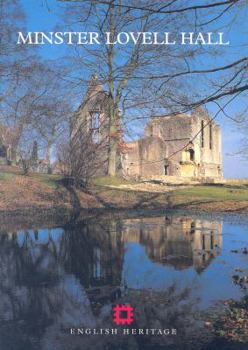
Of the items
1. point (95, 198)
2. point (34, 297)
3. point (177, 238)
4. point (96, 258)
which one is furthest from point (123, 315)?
point (95, 198)

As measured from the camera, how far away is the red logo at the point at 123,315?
429cm

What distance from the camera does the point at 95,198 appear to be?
17.1m

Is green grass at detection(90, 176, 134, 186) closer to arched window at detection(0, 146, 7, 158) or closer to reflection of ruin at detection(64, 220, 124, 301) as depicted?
reflection of ruin at detection(64, 220, 124, 301)

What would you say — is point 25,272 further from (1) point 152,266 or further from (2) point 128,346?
(2) point 128,346

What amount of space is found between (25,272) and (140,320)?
2537 mm

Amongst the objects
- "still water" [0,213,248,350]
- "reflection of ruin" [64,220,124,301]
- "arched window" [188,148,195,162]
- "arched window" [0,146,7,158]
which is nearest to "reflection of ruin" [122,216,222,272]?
"still water" [0,213,248,350]

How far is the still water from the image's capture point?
13.0 ft

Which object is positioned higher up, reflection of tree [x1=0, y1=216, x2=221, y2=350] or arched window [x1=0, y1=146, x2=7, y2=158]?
arched window [x1=0, y1=146, x2=7, y2=158]

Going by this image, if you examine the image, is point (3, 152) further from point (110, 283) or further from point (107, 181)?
point (110, 283)

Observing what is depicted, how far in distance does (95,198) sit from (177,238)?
789 centimetres

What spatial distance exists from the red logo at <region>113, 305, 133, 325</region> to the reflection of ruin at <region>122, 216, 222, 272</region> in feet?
7.39

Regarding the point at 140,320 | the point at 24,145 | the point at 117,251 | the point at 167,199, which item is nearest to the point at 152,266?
the point at 117,251

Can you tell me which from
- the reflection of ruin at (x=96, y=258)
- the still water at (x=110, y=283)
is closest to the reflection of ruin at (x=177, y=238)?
the still water at (x=110, y=283)

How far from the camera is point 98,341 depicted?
3850mm
